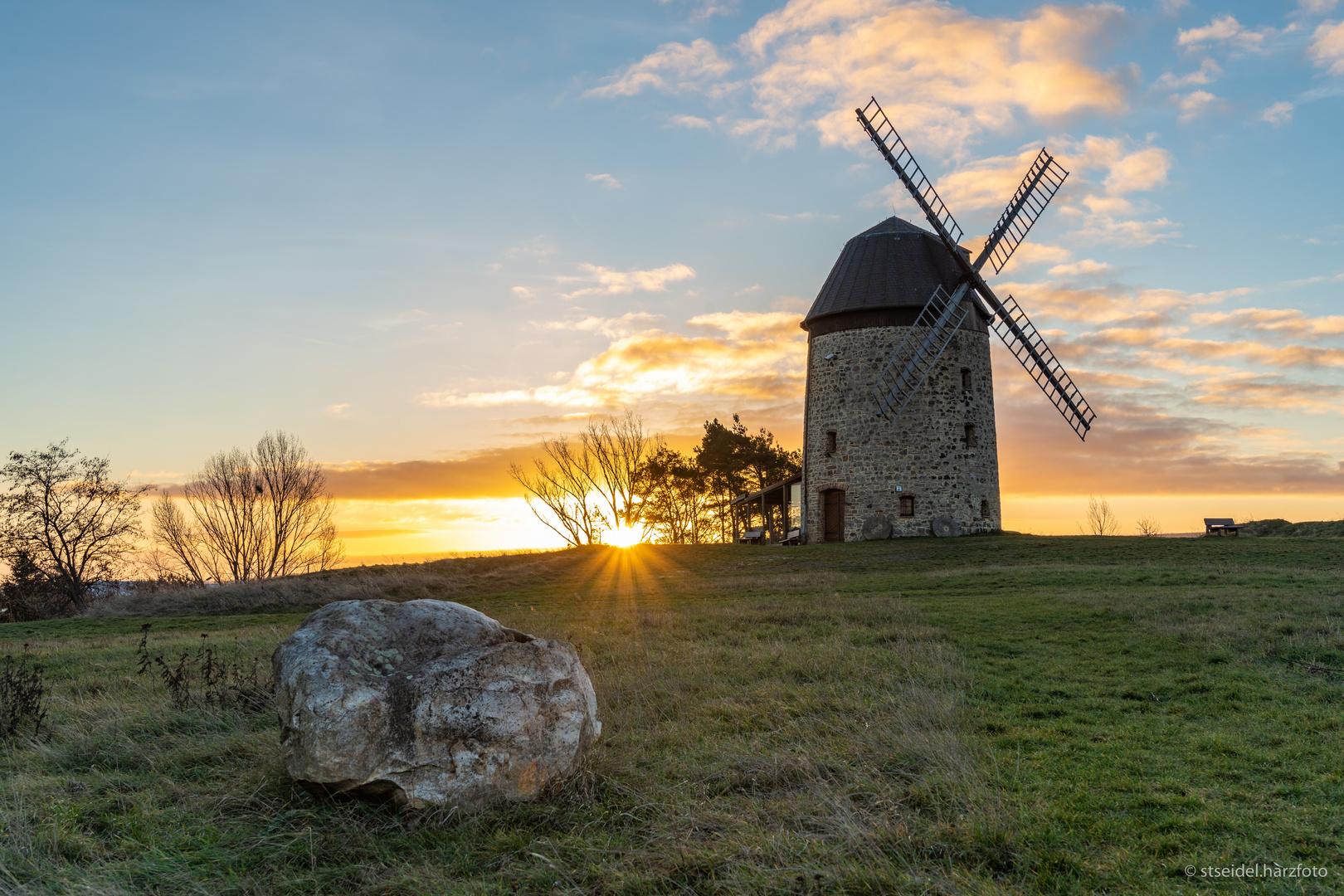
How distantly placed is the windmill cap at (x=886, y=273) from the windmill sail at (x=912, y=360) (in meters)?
0.89

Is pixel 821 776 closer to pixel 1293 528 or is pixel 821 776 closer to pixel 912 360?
pixel 912 360

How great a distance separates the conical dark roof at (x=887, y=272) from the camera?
3431 centimetres

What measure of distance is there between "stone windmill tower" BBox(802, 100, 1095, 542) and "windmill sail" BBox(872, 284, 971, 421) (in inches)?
1.9

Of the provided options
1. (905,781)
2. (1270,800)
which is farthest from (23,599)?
(1270,800)

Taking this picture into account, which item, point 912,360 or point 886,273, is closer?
point 912,360

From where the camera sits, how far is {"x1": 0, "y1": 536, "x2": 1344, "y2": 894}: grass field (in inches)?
204

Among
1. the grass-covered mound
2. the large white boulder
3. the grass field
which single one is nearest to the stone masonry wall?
the grass-covered mound

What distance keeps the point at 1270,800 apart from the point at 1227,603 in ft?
33.3

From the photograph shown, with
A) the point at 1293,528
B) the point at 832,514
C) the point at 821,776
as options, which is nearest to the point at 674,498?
the point at 832,514

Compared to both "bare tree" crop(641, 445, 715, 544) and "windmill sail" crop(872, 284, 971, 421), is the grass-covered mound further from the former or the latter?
"bare tree" crop(641, 445, 715, 544)

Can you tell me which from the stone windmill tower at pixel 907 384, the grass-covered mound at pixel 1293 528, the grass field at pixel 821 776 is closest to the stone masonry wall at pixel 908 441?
the stone windmill tower at pixel 907 384

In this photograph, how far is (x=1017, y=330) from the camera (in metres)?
35.4

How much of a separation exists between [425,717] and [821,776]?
3.20 meters

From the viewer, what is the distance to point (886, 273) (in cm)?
3506
